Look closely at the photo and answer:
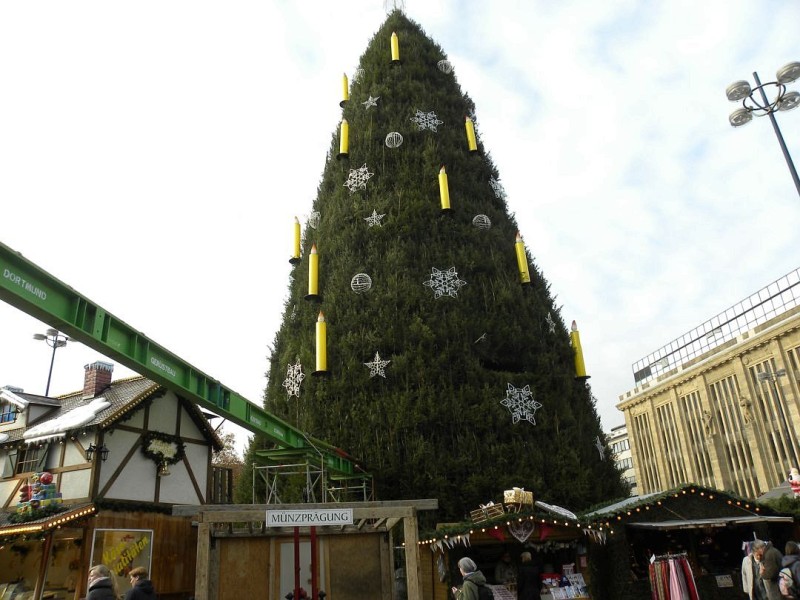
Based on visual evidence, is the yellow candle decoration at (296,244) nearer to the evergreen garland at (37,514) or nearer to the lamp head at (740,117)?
the evergreen garland at (37,514)

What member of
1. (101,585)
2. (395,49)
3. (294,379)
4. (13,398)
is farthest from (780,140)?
(395,49)

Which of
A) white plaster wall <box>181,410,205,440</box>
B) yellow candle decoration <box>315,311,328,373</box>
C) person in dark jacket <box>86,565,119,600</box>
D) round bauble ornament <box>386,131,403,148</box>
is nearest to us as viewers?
person in dark jacket <box>86,565,119,600</box>

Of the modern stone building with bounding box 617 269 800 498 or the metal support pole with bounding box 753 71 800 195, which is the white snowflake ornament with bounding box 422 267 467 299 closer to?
the metal support pole with bounding box 753 71 800 195

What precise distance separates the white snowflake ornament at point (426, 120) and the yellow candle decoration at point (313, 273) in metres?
7.85

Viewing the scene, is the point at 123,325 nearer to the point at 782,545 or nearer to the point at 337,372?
the point at 337,372

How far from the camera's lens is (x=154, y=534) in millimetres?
16156

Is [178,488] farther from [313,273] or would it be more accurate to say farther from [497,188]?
[497,188]

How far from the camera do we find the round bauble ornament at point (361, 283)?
22672 millimetres

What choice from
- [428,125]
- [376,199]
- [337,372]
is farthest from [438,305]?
[428,125]

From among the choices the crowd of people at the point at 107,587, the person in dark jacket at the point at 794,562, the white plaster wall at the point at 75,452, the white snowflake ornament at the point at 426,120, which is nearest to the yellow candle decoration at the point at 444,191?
the white snowflake ornament at the point at 426,120

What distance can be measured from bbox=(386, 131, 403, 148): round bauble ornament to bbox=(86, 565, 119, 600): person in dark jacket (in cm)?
2235

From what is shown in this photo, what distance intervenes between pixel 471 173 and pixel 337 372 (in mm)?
11160

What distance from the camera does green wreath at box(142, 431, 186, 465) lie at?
16.7 meters

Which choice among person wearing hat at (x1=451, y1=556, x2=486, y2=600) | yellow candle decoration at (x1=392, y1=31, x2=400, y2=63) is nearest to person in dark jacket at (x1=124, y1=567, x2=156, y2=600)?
person wearing hat at (x1=451, y1=556, x2=486, y2=600)
